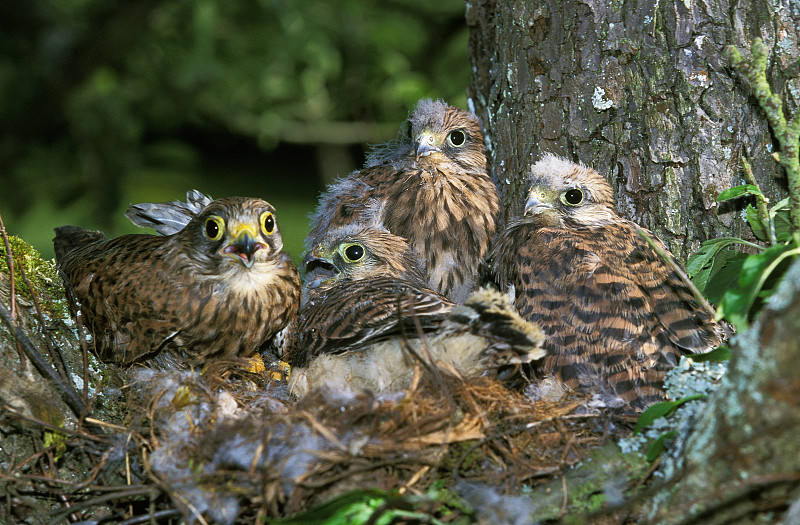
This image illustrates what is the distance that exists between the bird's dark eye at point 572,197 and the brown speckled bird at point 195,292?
127cm

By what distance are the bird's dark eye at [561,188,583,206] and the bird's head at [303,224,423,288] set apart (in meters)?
0.78

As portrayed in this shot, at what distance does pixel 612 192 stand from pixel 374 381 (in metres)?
1.38

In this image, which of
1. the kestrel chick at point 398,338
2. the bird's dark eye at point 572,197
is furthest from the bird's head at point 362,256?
the bird's dark eye at point 572,197

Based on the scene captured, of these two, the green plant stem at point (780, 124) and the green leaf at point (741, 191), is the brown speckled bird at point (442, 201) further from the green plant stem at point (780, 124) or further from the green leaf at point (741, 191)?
the green plant stem at point (780, 124)

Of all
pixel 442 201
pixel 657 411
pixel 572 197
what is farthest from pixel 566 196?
pixel 657 411

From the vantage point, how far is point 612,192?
3.06 m

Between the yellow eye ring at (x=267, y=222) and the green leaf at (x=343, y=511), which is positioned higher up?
the yellow eye ring at (x=267, y=222)

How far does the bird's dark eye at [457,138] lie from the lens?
349 cm

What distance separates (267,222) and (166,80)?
9.87ft

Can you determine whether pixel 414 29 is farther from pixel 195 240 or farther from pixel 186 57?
pixel 195 240

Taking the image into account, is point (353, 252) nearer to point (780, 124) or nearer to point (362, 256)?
point (362, 256)

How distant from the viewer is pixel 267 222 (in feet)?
9.45

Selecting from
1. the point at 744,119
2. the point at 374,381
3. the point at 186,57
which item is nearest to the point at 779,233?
the point at 744,119

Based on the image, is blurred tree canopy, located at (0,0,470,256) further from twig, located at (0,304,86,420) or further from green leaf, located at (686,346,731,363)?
green leaf, located at (686,346,731,363)
